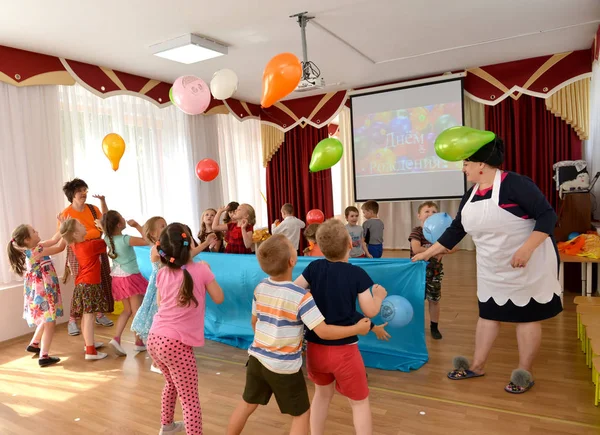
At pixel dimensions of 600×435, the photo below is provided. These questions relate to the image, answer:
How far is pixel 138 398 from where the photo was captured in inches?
107

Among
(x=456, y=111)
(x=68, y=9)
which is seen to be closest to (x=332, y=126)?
(x=456, y=111)

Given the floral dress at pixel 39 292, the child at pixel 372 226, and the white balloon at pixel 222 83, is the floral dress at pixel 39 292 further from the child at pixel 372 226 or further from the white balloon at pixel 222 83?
the child at pixel 372 226

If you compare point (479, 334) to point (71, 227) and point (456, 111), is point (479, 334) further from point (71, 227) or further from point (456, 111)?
point (456, 111)

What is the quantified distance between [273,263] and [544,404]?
174 centimetres

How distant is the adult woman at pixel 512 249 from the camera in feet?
7.38

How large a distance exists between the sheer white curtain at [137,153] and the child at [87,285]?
1.66 m

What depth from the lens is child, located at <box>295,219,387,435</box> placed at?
1.71 metres

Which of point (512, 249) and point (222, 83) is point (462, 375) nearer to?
point (512, 249)

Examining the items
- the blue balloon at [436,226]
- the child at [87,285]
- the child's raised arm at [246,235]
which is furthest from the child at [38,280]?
the blue balloon at [436,226]

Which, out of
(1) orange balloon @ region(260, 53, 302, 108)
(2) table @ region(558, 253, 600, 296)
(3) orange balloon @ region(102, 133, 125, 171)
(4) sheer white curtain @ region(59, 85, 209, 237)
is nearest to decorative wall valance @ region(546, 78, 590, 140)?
(2) table @ region(558, 253, 600, 296)

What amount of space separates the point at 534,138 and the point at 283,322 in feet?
18.9

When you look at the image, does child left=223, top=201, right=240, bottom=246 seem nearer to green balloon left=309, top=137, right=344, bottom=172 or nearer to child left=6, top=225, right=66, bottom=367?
green balloon left=309, top=137, right=344, bottom=172

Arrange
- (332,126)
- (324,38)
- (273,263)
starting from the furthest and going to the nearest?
(332,126) → (324,38) → (273,263)

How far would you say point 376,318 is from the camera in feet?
9.28
